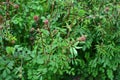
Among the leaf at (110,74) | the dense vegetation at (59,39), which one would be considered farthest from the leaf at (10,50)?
the leaf at (110,74)

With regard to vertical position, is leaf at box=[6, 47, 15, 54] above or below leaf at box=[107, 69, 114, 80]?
above

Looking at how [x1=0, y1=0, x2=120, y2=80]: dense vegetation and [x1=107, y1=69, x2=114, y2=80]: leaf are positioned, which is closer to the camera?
[x1=0, y1=0, x2=120, y2=80]: dense vegetation

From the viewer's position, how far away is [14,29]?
281 cm

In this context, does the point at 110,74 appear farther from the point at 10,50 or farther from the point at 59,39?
the point at 10,50

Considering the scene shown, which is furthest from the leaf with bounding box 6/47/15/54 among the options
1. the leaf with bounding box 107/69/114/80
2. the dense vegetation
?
the leaf with bounding box 107/69/114/80

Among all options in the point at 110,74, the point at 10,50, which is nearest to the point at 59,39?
the point at 10,50

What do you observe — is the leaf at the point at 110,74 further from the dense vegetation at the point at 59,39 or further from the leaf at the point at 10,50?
the leaf at the point at 10,50

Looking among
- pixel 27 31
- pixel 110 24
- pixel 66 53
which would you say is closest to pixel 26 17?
pixel 27 31

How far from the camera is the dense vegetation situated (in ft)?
7.80

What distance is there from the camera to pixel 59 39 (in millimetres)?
2398

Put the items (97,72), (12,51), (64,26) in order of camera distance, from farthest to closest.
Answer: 1. (97,72)
2. (64,26)
3. (12,51)

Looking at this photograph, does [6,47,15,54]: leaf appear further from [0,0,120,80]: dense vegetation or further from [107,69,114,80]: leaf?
[107,69,114,80]: leaf

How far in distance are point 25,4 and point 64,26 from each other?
0.60m

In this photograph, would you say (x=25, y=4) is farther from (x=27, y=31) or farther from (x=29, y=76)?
(x=29, y=76)
